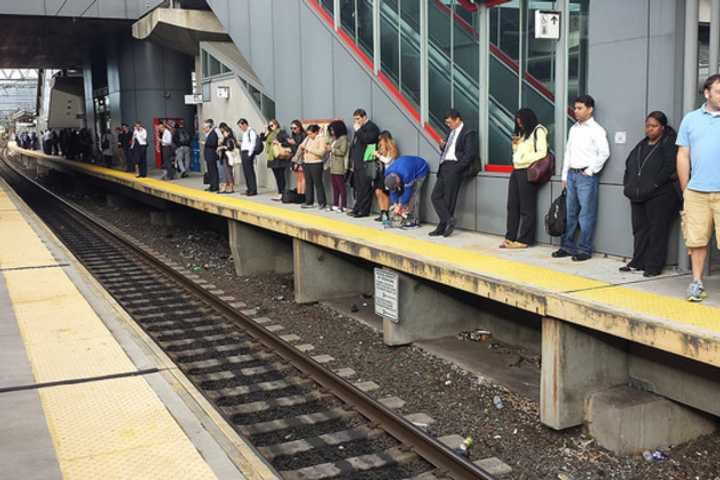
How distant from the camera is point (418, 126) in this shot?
35.1ft

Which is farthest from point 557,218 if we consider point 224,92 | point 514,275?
point 224,92

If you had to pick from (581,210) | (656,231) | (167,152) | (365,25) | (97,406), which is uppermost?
(365,25)

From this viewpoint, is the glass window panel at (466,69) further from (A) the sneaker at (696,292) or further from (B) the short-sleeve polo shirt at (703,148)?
(A) the sneaker at (696,292)

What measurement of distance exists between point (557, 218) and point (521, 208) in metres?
0.77

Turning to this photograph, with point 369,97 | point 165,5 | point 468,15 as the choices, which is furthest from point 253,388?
point 165,5

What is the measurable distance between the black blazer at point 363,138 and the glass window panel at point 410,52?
2.19 ft

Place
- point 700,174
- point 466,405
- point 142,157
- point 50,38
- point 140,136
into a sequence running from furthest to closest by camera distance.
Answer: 1. point 50,38
2. point 142,157
3. point 140,136
4. point 466,405
5. point 700,174

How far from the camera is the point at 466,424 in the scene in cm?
622

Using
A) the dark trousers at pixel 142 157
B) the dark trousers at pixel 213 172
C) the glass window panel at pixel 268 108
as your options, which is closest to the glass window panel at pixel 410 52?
the glass window panel at pixel 268 108

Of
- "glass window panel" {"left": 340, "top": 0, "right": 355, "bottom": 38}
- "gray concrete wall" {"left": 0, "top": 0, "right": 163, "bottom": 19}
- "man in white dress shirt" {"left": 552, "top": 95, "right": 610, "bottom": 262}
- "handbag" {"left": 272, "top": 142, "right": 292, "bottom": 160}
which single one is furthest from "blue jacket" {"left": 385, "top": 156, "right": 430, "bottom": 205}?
"gray concrete wall" {"left": 0, "top": 0, "right": 163, "bottom": 19}

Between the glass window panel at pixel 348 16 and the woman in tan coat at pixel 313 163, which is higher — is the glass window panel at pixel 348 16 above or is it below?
above

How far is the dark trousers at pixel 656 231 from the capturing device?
21.4ft

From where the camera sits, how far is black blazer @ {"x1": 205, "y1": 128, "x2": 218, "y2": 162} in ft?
51.8

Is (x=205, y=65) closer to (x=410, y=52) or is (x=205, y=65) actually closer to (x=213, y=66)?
(x=213, y=66)
